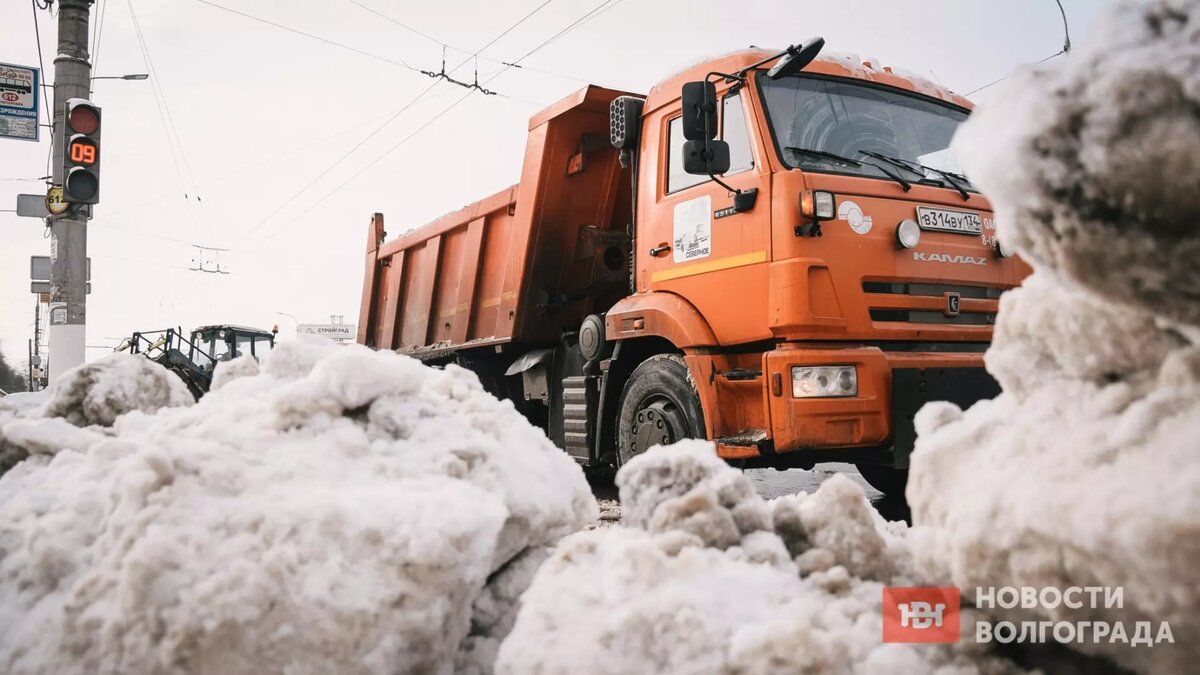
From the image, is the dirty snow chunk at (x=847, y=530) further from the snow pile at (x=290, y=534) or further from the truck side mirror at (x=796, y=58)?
the truck side mirror at (x=796, y=58)

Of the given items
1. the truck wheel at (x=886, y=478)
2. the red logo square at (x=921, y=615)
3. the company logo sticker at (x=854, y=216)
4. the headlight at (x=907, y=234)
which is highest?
the company logo sticker at (x=854, y=216)

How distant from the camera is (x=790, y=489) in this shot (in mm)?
6285

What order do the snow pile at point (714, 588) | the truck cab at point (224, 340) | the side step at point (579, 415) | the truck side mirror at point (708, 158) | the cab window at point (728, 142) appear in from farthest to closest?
1. the truck cab at point (224, 340)
2. the side step at point (579, 415)
3. the cab window at point (728, 142)
4. the truck side mirror at point (708, 158)
5. the snow pile at point (714, 588)

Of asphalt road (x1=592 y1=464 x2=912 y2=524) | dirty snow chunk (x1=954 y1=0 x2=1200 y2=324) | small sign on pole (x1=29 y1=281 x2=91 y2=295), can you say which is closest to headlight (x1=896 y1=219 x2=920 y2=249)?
asphalt road (x1=592 y1=464 x2=912 y2=524)

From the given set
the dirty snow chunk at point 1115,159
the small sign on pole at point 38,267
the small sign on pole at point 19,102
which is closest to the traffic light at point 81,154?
the small sign on pole at point 19,102

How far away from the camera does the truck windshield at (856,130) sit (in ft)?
14.5

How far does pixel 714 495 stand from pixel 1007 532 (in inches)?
21.6

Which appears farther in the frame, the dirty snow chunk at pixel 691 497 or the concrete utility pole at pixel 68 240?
the concrete utility pole at pixel 68 240

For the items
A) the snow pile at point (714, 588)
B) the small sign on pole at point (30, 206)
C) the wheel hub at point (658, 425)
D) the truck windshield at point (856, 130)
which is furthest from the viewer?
the small sign on pole at point (30, 206)

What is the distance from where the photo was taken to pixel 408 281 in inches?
340

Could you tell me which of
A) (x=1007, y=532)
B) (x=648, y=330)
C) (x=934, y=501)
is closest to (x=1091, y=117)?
(x=1007, y=532)

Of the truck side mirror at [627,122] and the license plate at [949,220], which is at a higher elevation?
the truck side mirror at [627,122]

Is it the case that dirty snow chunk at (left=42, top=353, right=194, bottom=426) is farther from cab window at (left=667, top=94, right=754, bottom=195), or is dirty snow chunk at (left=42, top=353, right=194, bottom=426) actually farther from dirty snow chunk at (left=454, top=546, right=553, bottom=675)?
cab window at (left=667, top=94, right=754, bottom=195)

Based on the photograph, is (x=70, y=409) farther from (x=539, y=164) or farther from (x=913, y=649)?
(x=539, y=164)
